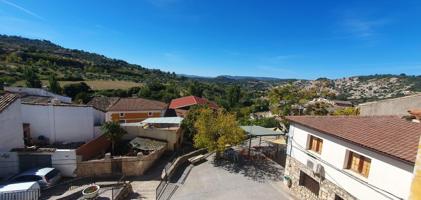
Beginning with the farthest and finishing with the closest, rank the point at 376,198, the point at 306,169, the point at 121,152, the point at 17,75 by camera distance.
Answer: the point at 17,75, the point at 121,152, the point at 306,169, the point at 376,198

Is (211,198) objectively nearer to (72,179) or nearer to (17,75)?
(72,179)

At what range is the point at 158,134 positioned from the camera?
2595 centimetres

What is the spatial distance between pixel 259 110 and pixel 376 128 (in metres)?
70.5

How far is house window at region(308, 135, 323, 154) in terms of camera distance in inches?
599

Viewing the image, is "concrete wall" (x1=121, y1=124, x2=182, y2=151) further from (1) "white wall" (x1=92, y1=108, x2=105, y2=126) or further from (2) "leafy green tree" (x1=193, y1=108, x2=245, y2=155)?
(1) "white wall" (x1=92, y1=108, x2=105, y2=126)

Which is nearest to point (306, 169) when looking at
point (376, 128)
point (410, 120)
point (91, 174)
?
point (376, 128)

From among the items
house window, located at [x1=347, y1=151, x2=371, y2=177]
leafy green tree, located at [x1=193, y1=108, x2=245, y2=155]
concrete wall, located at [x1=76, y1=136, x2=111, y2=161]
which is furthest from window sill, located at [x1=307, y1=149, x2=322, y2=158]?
concrete wall, located at [x1=76, y1=136, x2=111, y2=161]

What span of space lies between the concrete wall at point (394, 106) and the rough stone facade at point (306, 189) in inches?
278

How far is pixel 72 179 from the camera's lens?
18750 mm

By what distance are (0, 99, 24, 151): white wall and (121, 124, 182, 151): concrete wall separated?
8924 millimetres

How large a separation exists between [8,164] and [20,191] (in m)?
5.06

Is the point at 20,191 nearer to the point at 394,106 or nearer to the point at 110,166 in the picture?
the point at 110,166

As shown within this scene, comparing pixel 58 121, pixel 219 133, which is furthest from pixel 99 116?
pixel 219 133

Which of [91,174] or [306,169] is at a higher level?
[306,169]
